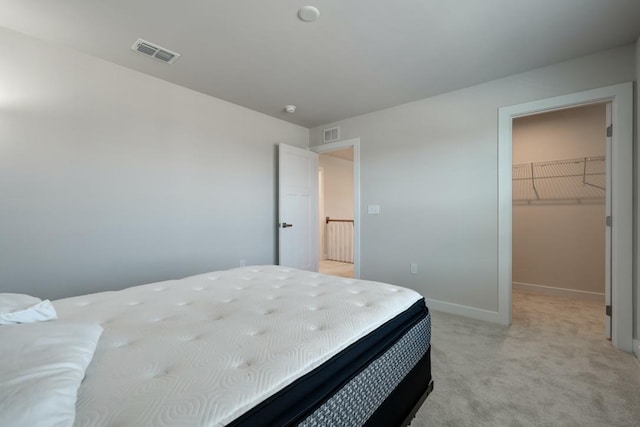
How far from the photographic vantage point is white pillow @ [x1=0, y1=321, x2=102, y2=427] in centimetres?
52

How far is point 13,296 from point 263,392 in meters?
1.23

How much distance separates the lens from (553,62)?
2.52m

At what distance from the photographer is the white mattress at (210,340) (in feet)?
2.14

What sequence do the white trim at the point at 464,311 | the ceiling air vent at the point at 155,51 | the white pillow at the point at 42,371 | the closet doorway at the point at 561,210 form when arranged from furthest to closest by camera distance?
the closet doorway at the point at 561,210
the white trim at the point at 464,311
the ceiling air vent at the point at 155,51
the white pillow at the point at 42,371

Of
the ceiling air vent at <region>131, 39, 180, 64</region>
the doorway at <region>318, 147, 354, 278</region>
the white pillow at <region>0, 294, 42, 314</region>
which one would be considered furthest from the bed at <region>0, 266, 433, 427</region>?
the doorway at <region>318, 147, 354, 278</region>

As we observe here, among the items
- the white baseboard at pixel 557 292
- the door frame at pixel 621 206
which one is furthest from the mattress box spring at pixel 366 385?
the white baseboard at pixel 557 292

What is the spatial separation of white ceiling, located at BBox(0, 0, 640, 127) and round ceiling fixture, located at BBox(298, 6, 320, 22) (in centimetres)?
3

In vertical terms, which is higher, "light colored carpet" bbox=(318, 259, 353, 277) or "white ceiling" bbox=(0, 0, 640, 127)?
"white ceiling" bbox=(0, 0, 640, 127)

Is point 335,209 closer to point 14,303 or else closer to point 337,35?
point 337,35

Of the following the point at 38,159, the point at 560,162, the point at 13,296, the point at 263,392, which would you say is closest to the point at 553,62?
the point at 560,162

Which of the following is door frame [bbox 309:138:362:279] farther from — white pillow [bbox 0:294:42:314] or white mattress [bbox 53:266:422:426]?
white pillow [bbox 0:294:42:314]

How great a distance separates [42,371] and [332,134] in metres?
3.99

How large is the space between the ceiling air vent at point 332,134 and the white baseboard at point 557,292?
3.40 m

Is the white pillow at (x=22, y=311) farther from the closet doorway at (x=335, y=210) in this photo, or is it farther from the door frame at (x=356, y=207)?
the closet doorway at (x=335, y=210)
